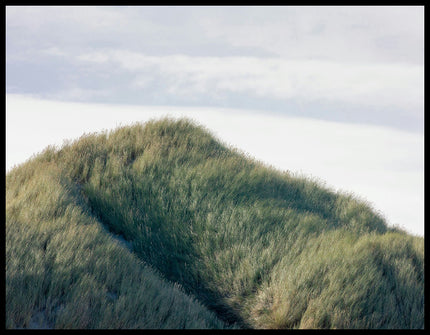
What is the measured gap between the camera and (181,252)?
6.66m

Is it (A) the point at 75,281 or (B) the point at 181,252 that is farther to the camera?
(B) the point at 181,252

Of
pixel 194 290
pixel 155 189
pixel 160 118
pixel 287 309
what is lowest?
pixel 194 290

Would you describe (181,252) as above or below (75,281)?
above

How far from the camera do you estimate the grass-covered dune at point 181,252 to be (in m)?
4.89

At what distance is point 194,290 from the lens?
6.31 m

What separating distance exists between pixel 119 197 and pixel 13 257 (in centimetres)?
279

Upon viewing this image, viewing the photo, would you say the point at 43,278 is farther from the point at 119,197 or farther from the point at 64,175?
the point at 64,175

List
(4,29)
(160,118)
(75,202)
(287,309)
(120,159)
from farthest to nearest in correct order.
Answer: (160,118), (120,159), (75,202), (4,29), (287,309)

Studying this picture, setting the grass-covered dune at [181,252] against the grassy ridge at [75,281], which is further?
the grass-covered dune at [181,252]

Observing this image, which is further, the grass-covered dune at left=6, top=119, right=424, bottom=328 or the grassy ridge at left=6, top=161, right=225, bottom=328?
the grass-covered dune at left=6, top=119, right=424, bottom=328

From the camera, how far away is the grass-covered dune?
489cm
